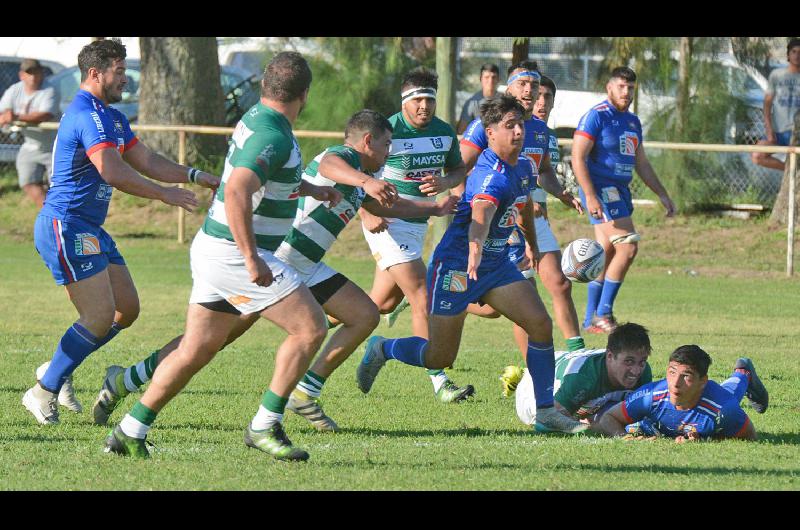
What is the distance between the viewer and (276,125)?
20.0ft

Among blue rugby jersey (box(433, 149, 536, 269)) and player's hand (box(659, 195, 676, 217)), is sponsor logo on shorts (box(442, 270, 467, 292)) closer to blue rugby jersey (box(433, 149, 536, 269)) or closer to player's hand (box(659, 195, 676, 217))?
blue rugby jersey (box(433, 149, 536, 269))

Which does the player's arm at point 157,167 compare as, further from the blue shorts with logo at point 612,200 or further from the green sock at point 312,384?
the blue shorts with logo at point 612,200

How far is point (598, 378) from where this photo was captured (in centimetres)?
762

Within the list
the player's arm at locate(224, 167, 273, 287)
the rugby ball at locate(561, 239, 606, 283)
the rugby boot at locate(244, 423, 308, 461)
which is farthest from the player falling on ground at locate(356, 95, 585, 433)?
the rugby ball at locate(561, 239, 606, 283)

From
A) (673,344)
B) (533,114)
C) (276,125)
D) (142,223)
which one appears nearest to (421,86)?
(533,114)

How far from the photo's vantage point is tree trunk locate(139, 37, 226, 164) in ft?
72.9

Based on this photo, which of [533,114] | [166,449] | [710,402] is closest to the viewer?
[166,449]

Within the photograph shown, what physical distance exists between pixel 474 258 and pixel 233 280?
5.50ft

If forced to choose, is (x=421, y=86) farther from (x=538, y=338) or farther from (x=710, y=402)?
(x=710, y=402)

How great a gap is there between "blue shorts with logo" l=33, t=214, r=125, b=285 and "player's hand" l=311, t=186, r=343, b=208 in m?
1.60

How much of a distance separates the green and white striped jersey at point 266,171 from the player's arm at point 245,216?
6 centimetres

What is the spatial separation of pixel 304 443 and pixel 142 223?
14.4 meters

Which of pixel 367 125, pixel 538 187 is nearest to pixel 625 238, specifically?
pixel 538 187

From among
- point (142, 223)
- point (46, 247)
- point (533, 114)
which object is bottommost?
point (142, 223)
